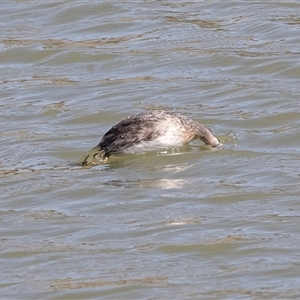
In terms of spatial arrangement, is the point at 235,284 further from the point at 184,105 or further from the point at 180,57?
the point at 180,57

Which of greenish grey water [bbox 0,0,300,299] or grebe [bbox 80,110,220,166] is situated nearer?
greenish grey water [bbox 0,0,300,299]

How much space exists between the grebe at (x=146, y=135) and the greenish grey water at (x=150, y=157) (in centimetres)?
13

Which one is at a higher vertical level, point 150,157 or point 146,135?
point 146,135

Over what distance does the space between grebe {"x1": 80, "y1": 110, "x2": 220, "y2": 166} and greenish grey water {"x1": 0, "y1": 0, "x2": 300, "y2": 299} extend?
0.13 m

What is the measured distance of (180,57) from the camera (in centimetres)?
1572

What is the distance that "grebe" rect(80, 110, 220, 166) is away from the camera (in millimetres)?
11734

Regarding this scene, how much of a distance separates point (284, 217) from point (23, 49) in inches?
302

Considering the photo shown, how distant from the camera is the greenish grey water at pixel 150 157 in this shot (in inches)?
350

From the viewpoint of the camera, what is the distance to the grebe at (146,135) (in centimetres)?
1173

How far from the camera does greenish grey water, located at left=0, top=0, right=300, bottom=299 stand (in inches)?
350

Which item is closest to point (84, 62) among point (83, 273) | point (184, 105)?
point (184, 105)

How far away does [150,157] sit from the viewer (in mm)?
11914

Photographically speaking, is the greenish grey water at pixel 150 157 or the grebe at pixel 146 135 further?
the grebe at pixel 146 135

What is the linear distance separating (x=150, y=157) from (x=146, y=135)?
0.28m
